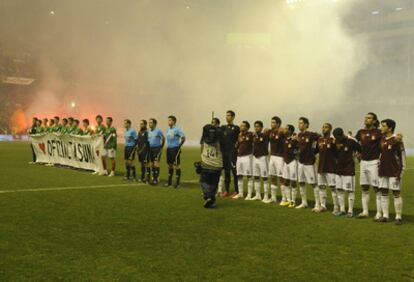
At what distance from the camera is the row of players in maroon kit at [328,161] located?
8.28 metres

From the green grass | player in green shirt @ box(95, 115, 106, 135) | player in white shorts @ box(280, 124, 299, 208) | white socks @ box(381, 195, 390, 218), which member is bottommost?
the green grass

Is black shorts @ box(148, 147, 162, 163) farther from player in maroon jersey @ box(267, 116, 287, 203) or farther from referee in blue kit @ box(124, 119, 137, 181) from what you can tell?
player in maroon jersey @ box(267, 116, 287, 203)

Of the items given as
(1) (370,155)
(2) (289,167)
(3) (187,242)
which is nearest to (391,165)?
(1) (370,155)

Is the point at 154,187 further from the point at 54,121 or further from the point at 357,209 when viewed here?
the point at 54,121

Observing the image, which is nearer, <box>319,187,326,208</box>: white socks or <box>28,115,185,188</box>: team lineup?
<box>319,187,326,208</box>: white socks

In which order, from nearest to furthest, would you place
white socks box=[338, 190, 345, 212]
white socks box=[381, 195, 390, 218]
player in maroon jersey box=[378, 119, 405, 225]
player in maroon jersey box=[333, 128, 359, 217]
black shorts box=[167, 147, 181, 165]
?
player in maroon jersey box=[378, 119, 405, 225]
white socks box=[381, 195, 390, 218]
player in maroon jersey box=[333, 128, 359, 217]
white socks box=[338, 190, 345, 212]
black shorts box=[167, 147, 181, 165]

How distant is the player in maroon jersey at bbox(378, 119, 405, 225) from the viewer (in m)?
8.14

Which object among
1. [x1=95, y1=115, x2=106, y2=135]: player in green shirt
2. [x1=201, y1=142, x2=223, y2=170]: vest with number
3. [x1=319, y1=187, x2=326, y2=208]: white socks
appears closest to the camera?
[x1=319, y1=187, x2=326, y2=208]: white socks

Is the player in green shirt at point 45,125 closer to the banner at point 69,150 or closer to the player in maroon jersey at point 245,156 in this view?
the banner at point 69,150

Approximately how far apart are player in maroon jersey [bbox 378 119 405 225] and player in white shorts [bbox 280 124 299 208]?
2044mm

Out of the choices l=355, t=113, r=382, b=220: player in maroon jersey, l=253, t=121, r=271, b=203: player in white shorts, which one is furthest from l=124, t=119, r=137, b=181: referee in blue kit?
l=355, t=113, r=382, b=220: player in maroon jersey

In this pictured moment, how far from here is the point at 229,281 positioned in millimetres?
4816

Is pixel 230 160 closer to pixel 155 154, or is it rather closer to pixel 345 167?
pixel 155 154

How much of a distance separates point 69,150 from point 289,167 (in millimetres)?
10881
